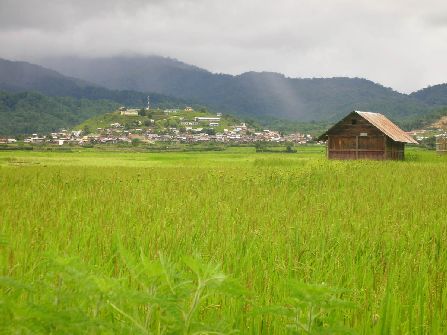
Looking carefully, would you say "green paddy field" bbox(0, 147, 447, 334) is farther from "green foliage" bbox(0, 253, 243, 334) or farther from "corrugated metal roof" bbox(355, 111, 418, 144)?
"corrugated metal roof" bbox(355, 111, 418, 144)

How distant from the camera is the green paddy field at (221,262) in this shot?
1.99 metres

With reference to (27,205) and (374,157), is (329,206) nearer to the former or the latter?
(27,205)

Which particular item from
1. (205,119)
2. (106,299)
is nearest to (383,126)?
(106,299)

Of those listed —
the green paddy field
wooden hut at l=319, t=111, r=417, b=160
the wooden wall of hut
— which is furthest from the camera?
the wooden wall of hut

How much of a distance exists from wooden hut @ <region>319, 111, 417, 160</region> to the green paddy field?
26163 mm

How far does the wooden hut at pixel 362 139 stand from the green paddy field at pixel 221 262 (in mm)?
26163

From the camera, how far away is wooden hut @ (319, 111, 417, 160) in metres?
38.8

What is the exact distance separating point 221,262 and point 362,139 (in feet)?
127

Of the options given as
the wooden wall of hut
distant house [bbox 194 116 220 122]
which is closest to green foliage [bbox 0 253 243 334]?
the wooden wall of hut

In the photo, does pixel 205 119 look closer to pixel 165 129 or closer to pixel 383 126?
pixel 165 129

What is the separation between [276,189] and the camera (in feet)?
42.4

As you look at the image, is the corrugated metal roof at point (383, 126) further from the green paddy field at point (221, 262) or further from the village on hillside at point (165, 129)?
the village on hillside at point (165, 129)

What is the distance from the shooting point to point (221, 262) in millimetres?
2791

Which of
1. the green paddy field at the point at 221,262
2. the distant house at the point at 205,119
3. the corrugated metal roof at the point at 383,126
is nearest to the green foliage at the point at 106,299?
the green paddy field at the point at 221,262
